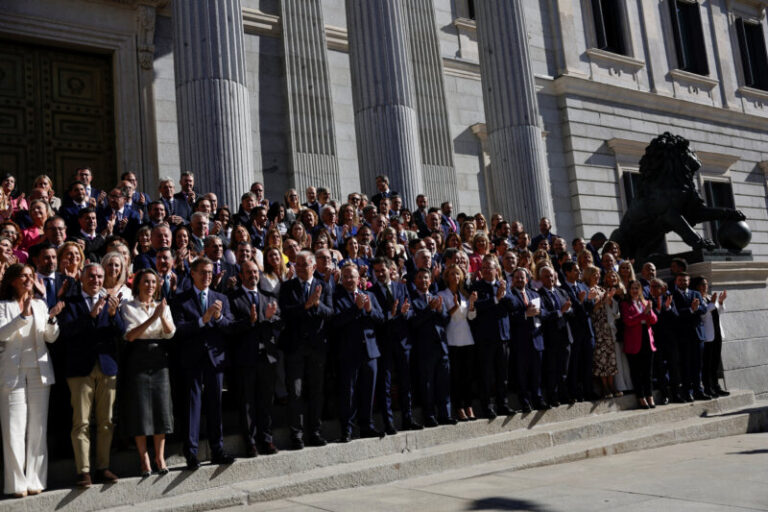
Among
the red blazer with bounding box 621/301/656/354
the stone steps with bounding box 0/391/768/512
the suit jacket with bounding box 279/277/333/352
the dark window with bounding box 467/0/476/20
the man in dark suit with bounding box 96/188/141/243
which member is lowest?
the stone steps with bounding box 0/391/768/512

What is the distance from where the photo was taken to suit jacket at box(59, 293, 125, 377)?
577cm

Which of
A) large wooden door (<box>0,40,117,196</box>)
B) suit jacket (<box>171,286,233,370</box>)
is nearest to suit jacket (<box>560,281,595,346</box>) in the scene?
suit jacket (<box>171,286,233,370</box>)

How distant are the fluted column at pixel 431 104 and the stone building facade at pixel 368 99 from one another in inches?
1.8

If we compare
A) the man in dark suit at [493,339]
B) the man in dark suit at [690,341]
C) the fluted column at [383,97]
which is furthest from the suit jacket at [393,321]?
the fluted column at [383,97]

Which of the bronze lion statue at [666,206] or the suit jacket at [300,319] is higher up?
the bronze lion statue at [666,206]

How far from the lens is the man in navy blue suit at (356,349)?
7184 mm

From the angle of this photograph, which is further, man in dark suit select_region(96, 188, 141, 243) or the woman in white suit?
man in dark suit select_region(96, 188, 141, 243)

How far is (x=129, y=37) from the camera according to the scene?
46.4ft

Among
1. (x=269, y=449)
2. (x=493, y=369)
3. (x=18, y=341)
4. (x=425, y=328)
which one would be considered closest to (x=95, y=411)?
(x=18, y=341)

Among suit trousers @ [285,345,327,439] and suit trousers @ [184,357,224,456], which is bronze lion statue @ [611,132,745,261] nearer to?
suit trousers @ [285,345,327,439]

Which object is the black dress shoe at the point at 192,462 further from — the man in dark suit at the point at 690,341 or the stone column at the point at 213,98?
the man in dark suit at the point at 690,341

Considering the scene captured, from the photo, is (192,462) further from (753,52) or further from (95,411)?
(753,52)

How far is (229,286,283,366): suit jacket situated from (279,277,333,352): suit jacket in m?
0.17

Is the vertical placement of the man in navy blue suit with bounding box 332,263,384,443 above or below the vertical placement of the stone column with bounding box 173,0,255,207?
below
